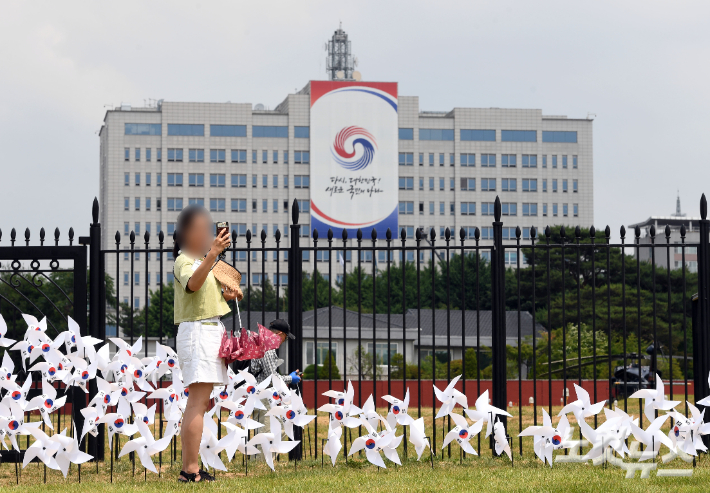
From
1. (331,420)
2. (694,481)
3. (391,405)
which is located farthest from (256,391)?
(694,481)

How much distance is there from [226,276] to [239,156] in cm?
7907

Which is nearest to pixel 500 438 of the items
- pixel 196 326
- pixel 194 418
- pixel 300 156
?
pixel 194 418

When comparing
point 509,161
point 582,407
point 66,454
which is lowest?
point 66,454

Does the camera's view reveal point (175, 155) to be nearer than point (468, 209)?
Yes

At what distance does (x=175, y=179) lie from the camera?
82625 mm

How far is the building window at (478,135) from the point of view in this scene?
86562 mm

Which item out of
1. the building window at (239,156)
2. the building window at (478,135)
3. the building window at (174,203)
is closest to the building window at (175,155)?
the building window at (174,203)

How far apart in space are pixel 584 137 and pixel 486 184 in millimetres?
12063

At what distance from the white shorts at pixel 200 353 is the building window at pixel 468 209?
82.9 meters

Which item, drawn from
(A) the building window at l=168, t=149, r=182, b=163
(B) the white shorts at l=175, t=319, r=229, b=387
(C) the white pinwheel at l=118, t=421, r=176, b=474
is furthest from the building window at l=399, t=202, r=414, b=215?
(B) the white shorts at l=175, t=319, r=229, b=387

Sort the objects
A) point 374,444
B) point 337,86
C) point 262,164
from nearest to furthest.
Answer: point 374,444, point 337,86, point 262,164

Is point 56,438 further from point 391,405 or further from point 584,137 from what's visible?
point 584,137

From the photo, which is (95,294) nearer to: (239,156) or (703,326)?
(703,326)

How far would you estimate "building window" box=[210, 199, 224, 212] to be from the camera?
3254 inches
